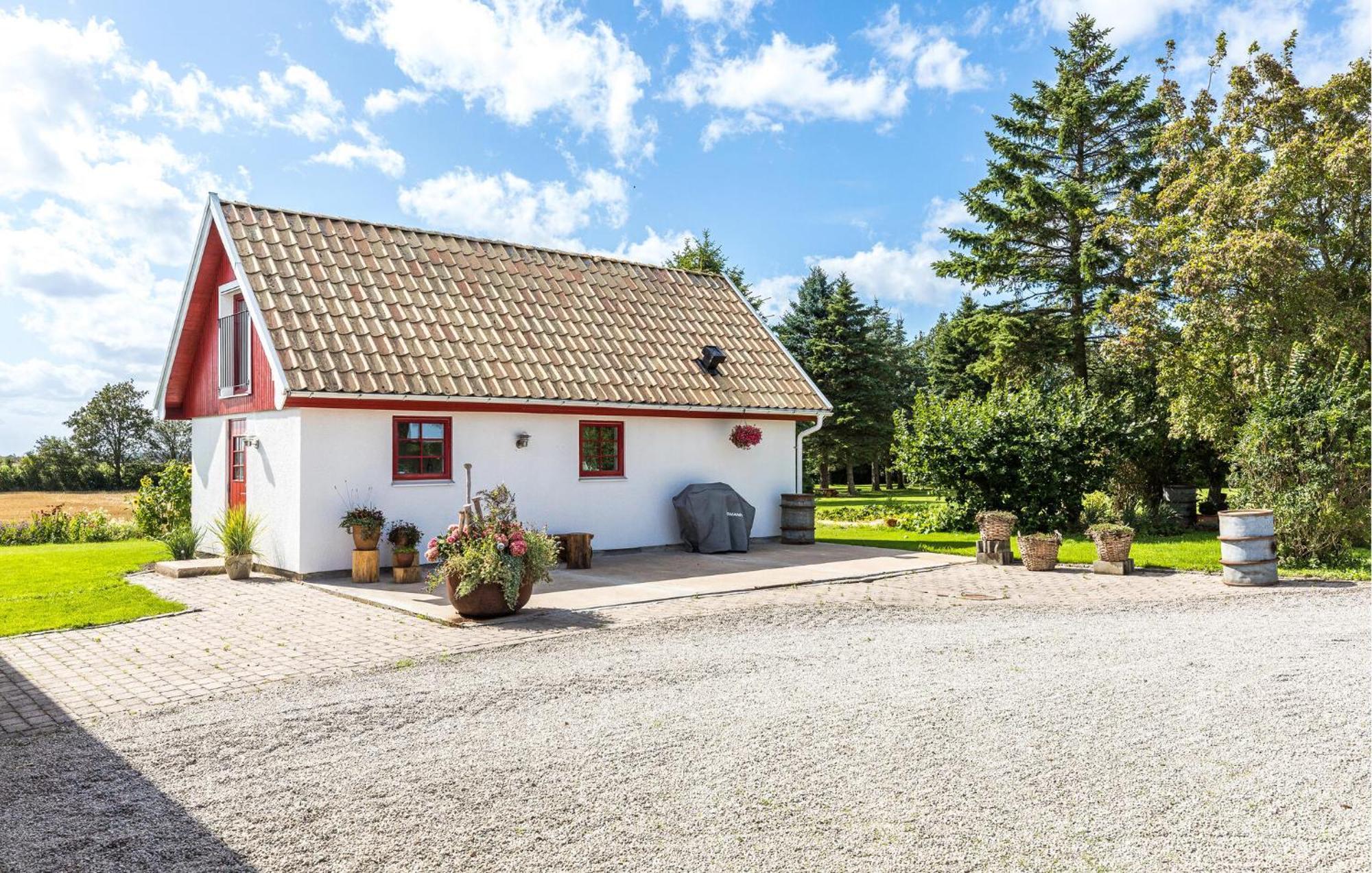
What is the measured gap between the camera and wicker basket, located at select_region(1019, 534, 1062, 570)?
1421cm

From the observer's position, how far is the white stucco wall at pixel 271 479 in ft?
43.5

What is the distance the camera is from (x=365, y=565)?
1301 centimetres

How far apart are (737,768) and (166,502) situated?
17.4 m

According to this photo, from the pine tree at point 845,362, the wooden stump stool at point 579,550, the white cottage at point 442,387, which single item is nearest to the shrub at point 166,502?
the white cottage at point 442,387

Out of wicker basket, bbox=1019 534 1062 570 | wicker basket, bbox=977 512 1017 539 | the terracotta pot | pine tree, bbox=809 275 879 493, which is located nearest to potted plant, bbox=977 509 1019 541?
wicker basket, bbox=977 512 1017 539

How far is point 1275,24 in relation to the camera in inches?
713

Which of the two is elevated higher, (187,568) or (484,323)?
(484,323)

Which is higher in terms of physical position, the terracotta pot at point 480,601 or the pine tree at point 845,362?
the pine tree at point 845,362

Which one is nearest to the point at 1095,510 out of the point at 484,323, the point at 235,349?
the point at 484,323

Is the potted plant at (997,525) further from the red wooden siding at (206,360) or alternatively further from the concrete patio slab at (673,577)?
the red wooden siding at (206,360)

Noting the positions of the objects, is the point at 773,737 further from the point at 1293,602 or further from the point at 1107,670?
the point at 1293,602

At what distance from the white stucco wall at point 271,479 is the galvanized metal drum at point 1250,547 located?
12.7 metres

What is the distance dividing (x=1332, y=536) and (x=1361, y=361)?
14.2 ft

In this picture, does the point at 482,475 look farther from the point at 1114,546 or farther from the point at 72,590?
the point at 1114,546
